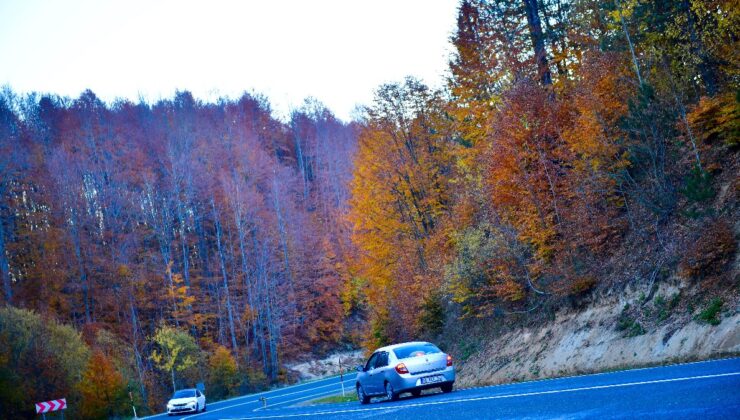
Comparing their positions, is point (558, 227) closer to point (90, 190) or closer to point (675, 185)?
point (675, 185)

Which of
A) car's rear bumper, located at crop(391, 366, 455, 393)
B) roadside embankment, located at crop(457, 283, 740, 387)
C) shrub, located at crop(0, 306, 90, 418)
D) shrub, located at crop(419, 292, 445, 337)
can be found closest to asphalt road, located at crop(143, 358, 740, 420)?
car's rear bumper, located at crop(391, 366, 455, 393)

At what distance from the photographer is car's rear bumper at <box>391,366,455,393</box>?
1880cm

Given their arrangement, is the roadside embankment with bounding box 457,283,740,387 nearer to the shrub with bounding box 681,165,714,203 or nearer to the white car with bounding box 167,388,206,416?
the shrub with bounding box 681,165,714,203

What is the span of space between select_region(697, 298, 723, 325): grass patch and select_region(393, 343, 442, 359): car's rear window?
6.64 m

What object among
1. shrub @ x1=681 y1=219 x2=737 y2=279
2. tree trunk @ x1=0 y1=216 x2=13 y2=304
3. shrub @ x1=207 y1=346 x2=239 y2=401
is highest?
tree trunk @ x1=0 y1=216 x2=13 y2=304

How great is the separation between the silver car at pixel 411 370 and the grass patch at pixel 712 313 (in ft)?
21.0

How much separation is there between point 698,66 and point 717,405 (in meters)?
18.4

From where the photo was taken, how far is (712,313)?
17.5 meters

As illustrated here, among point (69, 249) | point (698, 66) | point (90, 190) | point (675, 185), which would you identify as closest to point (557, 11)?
point (698, 66)

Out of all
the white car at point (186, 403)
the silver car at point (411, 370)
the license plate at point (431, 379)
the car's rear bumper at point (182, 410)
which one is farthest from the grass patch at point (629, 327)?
the car's rear bumper at point (182, 410)

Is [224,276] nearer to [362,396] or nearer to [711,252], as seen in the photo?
[362,396]

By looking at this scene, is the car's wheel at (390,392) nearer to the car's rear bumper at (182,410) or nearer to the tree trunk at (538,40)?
the tree trunk at (538,40)

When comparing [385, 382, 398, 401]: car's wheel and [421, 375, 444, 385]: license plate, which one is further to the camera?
[385, 382, 398, 401]: car's wheel

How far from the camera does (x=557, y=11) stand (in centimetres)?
3469
